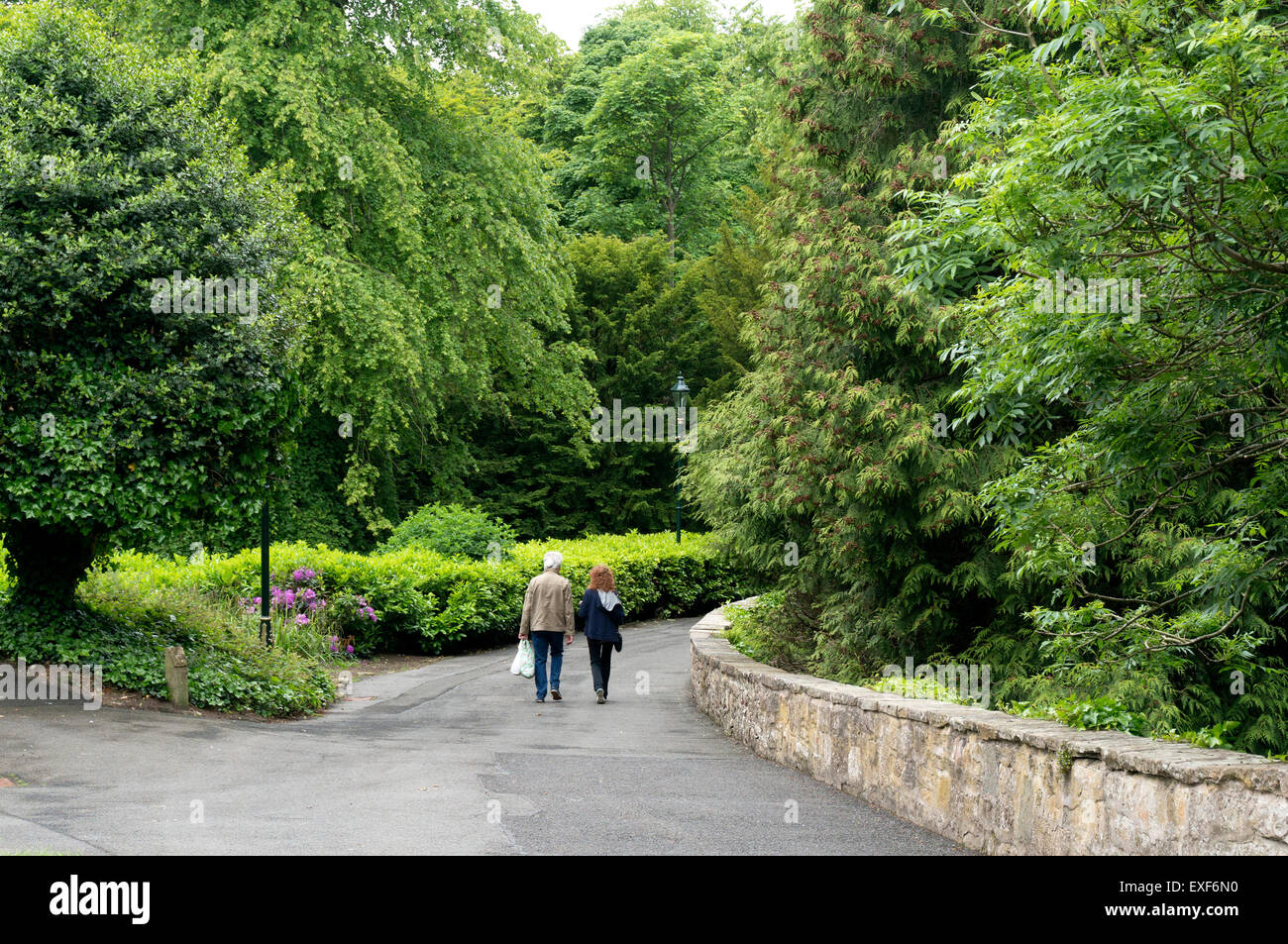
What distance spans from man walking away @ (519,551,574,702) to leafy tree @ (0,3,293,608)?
3552 millimetres

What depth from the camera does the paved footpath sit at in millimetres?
6652
